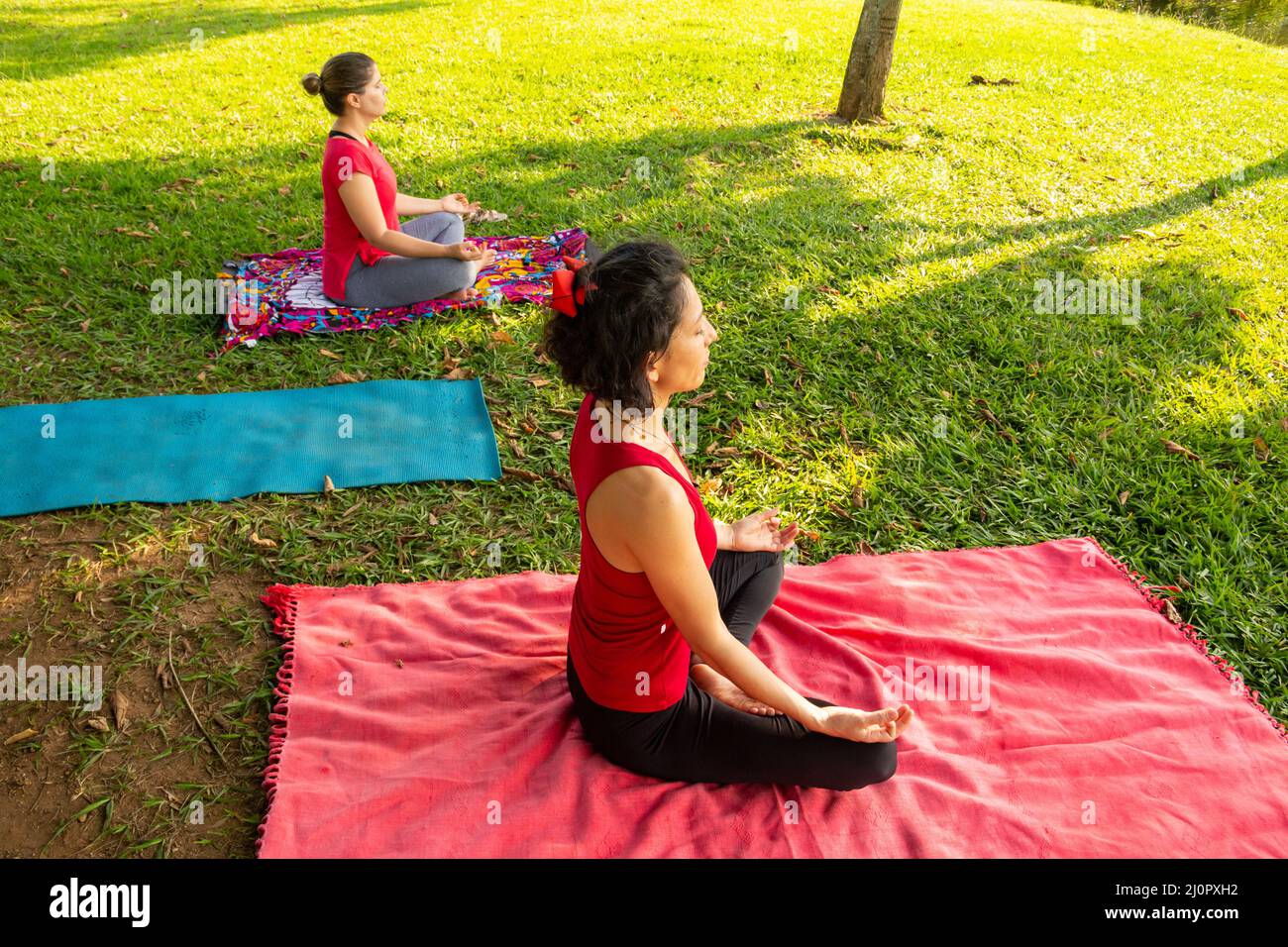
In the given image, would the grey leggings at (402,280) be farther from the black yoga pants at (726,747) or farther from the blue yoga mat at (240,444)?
the black yoga pants at (726,747)

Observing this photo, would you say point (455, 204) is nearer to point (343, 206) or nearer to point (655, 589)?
point (343, 206)

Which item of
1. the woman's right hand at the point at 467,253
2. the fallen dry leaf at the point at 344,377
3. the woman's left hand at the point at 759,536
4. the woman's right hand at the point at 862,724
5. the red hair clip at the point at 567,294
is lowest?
the woman's right hand at the point at 862,724

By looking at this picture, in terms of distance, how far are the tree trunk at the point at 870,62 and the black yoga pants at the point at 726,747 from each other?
25.9 ft

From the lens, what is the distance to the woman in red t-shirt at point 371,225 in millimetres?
5449

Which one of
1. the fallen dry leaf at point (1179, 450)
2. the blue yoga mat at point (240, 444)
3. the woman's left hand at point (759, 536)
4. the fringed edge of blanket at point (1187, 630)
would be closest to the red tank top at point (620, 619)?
the woman's left hand at point (759, 536)

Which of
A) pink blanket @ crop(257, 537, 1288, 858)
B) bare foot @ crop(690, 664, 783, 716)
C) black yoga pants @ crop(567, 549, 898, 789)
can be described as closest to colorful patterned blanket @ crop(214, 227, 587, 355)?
pink blanket @ crop(257, 537, 1288, 858)

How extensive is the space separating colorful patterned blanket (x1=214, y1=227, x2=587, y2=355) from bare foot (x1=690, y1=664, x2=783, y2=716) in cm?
331

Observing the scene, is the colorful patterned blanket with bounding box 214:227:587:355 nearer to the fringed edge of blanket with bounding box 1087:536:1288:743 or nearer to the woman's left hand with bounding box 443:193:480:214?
the woman's left hand with bounding box 443:193:480:214

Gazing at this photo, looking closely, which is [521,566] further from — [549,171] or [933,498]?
[549,171]

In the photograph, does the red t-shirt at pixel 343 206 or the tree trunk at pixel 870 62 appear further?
the tree trunk at pixel 870 62

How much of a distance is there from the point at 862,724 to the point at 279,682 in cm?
210

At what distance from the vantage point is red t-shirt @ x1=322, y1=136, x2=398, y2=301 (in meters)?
5.46

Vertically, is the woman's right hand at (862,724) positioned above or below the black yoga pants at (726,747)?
above

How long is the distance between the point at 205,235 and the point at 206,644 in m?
4.42
